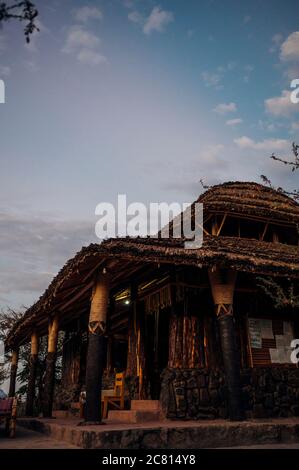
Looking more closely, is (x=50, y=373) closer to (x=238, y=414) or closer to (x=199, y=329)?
(x=199, y=329)

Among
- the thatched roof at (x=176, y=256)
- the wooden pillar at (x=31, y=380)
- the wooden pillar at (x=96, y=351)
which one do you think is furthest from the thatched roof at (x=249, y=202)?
the wooden pillar at (x=31, y=380)

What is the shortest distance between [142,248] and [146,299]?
396 cm

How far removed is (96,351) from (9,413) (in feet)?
9.26

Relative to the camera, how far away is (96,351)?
7578 millimetres

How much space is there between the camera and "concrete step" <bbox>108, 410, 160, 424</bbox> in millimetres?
8383

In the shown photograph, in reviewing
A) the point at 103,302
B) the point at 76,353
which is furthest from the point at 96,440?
the point at 76,353

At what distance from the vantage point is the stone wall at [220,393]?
8.73 m

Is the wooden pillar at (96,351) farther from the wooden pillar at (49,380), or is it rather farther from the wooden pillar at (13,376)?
the wooden pillar at (13,376)

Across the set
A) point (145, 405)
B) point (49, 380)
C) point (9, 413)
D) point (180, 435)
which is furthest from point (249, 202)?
point (9, 413)

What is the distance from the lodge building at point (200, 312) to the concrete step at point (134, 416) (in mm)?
262

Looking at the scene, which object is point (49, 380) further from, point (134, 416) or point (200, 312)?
point (200, 312)

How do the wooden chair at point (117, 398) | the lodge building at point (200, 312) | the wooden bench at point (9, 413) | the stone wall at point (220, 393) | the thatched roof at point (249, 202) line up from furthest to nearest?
the thatched roof at point (249, 202) < the wooden chair at point (117, 398) < the stone wall at point (220, 393) < the wooden bench at point (9, 413) < the lodge building at point (200, 312)

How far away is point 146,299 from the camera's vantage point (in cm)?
1134

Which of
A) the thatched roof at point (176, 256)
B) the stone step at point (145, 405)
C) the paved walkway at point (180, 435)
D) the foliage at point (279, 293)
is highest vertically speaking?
the thatched roof at point (176, 256)
